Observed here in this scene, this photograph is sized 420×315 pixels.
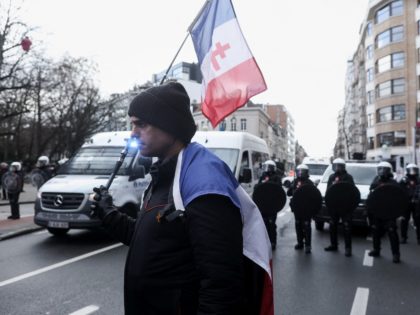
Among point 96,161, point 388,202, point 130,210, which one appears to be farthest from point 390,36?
point 130,210

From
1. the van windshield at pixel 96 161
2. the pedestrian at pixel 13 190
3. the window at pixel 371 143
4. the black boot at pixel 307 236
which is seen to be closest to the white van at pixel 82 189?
the van windshield at pixel 96 161

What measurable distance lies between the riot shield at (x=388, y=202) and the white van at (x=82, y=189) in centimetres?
431

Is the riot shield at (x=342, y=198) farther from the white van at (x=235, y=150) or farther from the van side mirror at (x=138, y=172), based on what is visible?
the van side mirror at (x=138, y=172)

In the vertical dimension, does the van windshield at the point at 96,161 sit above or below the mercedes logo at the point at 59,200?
above

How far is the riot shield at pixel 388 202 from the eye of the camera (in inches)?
303

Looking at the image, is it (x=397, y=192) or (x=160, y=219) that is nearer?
(x=160, y=219)

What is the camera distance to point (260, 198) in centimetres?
912

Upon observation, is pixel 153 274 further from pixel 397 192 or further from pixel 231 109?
pixel 397 192

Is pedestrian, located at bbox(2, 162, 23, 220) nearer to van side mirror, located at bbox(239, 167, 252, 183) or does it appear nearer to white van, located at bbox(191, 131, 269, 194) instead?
white van, located at bbox(191, 131, 269, 194)

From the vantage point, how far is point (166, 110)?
2.00 meters

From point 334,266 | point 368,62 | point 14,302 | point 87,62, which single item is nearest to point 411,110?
point 368,62

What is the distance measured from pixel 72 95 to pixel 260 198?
33917 millimetres

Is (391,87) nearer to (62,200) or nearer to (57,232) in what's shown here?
(57,232)

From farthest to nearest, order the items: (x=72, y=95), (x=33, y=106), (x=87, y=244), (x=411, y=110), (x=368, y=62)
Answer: (x=368, y=62) → (x=411, y=110) → (x=72, y=95) → (x=33, y=106) → (x=87, y=244)
